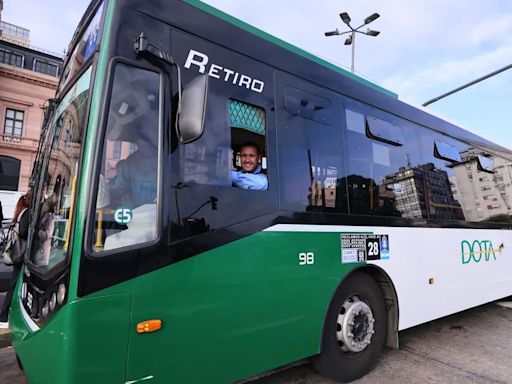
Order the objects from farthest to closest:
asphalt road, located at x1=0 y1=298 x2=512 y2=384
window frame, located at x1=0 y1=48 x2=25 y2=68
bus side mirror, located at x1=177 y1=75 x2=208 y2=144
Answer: window frame, located at x1=0 y1=48 x2=25 y2=68
asphalt road, located at x1=0 y1=298 x2=512 y2=384
bus side mirror, located at x1=177 y1=75 x2=208 y2=144

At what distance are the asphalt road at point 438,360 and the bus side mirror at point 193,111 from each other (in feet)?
8.44

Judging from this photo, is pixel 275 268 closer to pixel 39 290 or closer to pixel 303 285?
pixel 303 285

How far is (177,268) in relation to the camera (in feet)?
7.97

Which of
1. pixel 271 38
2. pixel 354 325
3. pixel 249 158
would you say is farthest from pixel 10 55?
pixel 354 325

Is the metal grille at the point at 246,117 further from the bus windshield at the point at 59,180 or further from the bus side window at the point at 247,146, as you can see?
the bus windshield at the point at 59,180

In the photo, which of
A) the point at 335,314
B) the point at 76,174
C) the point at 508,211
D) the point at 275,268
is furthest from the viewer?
the point at 508,211

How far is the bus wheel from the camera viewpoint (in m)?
3.45

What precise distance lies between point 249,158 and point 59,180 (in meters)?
1.42

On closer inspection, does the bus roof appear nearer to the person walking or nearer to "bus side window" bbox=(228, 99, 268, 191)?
"bus side window" bbox=(228, 99, 268, 191)

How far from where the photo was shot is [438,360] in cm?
431

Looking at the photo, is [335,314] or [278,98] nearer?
[278,98]

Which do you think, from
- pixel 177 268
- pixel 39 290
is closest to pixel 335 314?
pixel 177 268

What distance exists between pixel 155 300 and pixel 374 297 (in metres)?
2.49

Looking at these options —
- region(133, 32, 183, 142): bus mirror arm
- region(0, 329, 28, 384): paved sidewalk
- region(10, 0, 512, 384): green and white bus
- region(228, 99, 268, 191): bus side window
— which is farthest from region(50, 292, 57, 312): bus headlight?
region(0, 329, 28, 384): paved sidewalk
